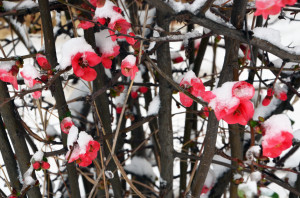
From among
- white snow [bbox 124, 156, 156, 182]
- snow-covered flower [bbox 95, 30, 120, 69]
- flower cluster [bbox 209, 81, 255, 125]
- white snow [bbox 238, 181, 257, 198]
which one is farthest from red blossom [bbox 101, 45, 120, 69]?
white snow [bbox 238, 181, 257, 198]

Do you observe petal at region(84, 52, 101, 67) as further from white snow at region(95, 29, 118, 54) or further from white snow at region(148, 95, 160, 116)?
white snow at region(148, 95, 160, 116)

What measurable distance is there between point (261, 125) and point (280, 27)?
13.6ft

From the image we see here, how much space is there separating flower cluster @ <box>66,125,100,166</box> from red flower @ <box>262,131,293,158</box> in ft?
1.18

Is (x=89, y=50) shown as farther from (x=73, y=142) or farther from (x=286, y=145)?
(x=286, y=145)

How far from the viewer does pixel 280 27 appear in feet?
14.2

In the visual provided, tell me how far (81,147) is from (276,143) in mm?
387

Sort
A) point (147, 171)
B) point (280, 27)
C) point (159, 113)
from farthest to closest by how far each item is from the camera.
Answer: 1. point (280, 27)
2. point (147, 171)
3. point (159, 113)

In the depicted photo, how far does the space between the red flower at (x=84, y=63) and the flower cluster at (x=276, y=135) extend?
36 centimetres

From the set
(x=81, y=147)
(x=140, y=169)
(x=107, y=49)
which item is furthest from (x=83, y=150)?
(x=140, y=169)

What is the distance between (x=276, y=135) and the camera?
564mm

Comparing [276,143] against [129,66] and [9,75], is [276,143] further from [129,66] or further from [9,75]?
[9,75]

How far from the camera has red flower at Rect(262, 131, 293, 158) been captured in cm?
56

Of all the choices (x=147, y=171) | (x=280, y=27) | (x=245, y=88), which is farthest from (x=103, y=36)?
(x=280, y=27)

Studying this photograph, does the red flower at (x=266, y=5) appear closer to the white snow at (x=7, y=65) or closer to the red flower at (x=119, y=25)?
the red flower at (x=119, y=25)
